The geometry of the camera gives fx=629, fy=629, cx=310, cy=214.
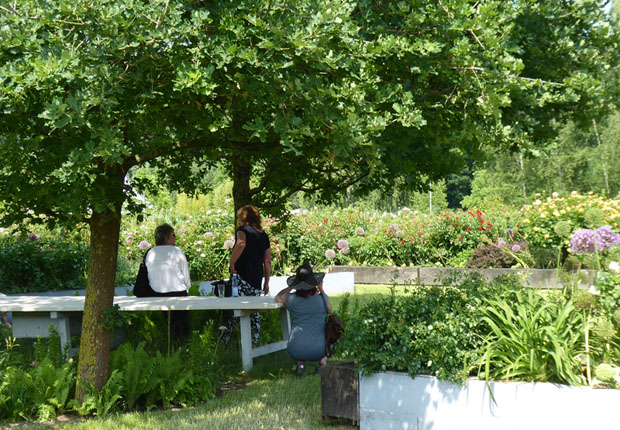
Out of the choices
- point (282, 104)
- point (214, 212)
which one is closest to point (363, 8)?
point (282, 104)

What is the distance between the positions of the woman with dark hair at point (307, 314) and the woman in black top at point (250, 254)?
3.55 feet

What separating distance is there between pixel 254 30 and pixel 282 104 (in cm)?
45

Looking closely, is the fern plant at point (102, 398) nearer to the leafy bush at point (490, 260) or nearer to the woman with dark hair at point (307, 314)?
the woman with dark hair at point (307, 314)

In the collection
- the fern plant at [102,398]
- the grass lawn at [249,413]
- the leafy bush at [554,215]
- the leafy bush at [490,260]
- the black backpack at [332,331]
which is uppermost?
the leafy bush at [554,215]

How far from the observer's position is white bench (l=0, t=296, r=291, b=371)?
19.4 feet

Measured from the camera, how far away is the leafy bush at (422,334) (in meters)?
4.22

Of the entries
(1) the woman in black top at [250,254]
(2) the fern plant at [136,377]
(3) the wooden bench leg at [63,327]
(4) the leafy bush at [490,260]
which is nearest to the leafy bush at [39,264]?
(3) the wooden bench leg at [63,327]

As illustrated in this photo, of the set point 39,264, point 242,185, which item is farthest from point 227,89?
point 39,264

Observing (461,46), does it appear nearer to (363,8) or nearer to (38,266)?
(363,8)

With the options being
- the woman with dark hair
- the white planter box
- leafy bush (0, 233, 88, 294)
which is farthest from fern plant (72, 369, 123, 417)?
leafy bush (0, 233, 88, 294)

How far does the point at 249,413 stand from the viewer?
4.77 metres

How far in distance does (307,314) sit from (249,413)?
1.15 meters

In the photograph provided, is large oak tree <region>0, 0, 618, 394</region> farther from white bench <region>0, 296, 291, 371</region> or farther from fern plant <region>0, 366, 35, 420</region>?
white bench <region>0, 296, 291, 371</region>

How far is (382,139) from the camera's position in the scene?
446cm
